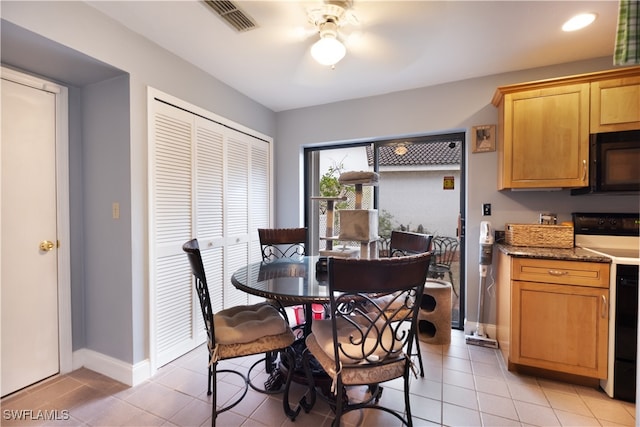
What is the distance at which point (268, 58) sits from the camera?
230 cm

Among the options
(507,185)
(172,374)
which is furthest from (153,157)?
(507,185)

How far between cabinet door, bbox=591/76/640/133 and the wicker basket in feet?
2.54

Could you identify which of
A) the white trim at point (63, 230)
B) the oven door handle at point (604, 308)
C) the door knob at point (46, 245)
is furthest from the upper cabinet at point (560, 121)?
the door knob at point (46, 245)

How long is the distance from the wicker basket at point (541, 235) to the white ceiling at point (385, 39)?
1.39 metres

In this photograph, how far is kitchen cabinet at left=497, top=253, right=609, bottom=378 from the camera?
1828mm

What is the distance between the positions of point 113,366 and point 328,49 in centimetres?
264

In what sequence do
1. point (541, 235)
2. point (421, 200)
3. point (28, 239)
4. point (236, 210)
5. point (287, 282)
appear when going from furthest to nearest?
point (421, 200) < point (236, 210) < point (541, 235) < point (28, 239) < point (287, 282)

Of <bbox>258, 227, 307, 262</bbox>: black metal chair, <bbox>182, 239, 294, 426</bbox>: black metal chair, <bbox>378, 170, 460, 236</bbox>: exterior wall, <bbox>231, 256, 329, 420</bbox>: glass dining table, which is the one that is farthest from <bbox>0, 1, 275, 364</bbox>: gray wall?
<bbox>378, 170, 460, 236</bbox>: exterior wall

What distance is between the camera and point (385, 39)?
2016 mm

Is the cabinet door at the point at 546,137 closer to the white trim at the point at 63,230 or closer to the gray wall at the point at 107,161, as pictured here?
the gray wall at the point at 107,161

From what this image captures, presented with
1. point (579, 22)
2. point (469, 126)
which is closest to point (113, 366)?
point (469, 126)

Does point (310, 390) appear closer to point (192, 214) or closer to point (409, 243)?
point (409, 243)

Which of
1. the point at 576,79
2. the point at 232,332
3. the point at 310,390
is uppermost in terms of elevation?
the point at 576,79

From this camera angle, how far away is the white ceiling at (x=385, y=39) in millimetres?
1711
